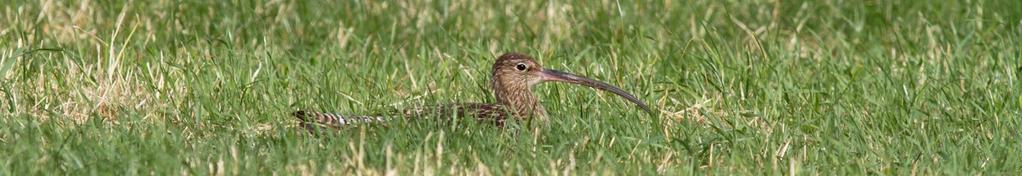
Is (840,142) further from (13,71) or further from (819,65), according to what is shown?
(13,71)

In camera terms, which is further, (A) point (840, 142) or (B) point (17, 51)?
(B) point (17, 51)

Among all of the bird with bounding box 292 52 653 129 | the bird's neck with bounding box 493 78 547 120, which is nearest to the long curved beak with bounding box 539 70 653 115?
the bird with bounding box 292 52 653 129

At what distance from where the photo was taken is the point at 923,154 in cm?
703

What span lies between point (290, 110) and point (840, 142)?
2.13 metres

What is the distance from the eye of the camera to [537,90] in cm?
903

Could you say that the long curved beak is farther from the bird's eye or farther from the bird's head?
the bird's eye

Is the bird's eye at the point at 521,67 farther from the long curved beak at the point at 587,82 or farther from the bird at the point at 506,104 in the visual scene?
the long curved beak at the point at 587,82

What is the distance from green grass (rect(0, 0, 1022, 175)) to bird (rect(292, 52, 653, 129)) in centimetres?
9

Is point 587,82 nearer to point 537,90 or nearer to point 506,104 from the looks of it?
point 506,104

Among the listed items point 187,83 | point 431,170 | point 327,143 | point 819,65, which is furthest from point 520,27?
point 431,170

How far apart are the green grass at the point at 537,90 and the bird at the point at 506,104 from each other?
9cm

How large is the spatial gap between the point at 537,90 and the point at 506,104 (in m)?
0.52

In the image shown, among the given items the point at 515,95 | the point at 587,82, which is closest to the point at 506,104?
the point at 515,95

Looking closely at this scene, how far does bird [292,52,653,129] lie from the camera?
7.46m
